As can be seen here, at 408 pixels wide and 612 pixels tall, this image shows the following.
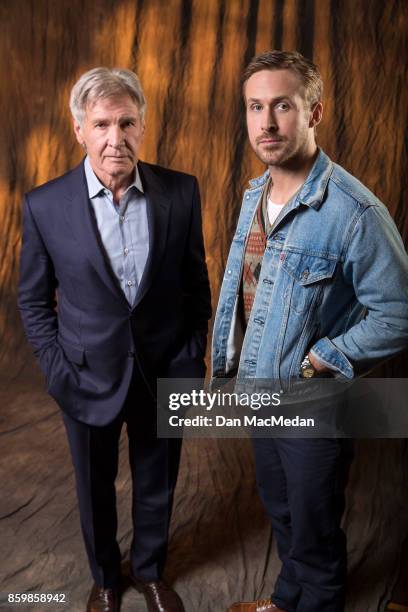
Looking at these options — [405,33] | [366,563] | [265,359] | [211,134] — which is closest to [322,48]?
[405,33]

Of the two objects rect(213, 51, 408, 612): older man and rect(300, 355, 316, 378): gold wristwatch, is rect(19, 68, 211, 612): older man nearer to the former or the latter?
rect(213, 51, 408, 612): older man

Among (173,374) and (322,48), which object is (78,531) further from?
(322,48)

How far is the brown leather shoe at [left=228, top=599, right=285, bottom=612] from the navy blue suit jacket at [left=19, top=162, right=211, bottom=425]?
71 cm

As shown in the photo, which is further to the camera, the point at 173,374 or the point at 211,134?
the point at 211,134

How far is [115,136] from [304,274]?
56 centimetres

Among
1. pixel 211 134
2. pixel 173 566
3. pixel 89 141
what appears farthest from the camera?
pixel 211 134

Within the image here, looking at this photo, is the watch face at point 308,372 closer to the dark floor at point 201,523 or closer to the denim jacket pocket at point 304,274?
the denim jacket pocket at point 304,274

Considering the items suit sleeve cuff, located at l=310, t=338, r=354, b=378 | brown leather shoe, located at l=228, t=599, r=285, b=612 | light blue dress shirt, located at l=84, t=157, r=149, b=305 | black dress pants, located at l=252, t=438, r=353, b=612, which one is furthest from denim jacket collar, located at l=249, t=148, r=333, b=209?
brown leather shoe, located at l=228, t=599, r=285, b=612

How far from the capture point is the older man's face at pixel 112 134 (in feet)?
6.04

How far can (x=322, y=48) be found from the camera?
2.92m

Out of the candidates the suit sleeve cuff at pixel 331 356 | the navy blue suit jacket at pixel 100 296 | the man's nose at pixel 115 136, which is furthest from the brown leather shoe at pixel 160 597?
the man's nose at pixel 115 136

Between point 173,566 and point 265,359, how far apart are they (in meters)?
1.01

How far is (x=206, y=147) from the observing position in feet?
10.5

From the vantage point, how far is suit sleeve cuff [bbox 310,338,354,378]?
1776 millimetres
